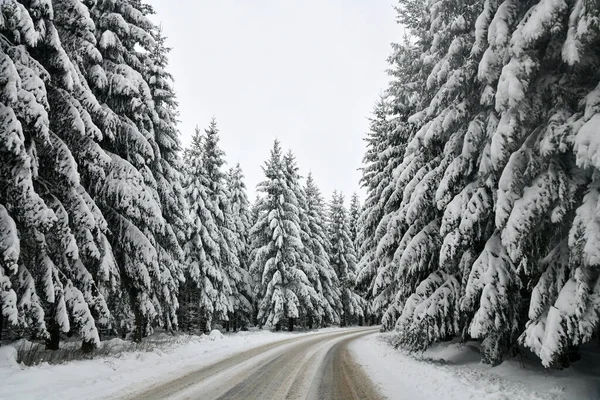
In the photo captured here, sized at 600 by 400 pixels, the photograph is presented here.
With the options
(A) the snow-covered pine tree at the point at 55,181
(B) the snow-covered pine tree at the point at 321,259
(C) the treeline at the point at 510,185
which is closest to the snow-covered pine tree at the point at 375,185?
(C) the treeline at the point at 510,185

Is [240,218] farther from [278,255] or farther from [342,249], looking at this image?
[342,249]

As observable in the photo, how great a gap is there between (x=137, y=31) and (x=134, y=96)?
2.72m

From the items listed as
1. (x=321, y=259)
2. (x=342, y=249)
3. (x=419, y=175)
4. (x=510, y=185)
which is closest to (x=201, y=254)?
(x=321, y=259)

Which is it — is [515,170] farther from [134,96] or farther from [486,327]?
[134,96]

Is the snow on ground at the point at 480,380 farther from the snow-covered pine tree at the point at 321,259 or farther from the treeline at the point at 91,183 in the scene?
the snow-covered pine tree at the point at 321,259

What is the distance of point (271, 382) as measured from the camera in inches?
340

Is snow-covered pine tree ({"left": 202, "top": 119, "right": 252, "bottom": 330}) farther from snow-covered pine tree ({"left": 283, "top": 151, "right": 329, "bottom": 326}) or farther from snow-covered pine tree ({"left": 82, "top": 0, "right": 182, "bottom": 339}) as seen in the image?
snow-covered pine tree ({"left": 82, "top": 0, "right": 182, "bottom": 339})

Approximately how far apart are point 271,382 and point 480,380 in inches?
195

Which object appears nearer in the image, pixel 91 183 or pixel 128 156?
pixel 91 183

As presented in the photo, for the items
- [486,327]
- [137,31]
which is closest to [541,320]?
[486,327]

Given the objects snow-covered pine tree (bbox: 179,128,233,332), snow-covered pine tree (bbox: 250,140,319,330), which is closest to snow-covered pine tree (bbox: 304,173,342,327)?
snow-covered pine tree (bbox: 250,140,319,330)

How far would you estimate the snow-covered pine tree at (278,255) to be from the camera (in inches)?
1162

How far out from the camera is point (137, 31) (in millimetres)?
14023

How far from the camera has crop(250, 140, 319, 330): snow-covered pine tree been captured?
29.5m
